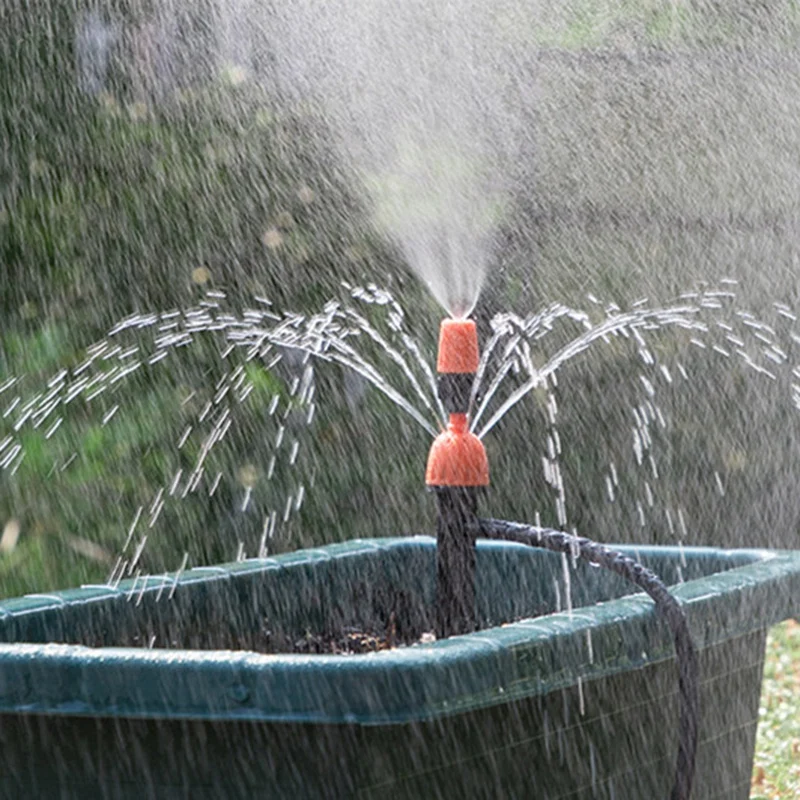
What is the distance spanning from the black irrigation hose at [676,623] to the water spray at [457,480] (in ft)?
0.36

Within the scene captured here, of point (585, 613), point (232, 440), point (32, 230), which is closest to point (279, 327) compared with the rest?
point (232, 440)

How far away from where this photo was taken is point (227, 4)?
14.2 feet

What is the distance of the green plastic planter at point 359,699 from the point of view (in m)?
1.63

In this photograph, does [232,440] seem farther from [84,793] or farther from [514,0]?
[84,793]

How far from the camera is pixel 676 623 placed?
2018mm

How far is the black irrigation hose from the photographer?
202 centimetres

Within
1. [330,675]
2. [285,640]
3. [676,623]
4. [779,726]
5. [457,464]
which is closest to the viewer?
[330,675]

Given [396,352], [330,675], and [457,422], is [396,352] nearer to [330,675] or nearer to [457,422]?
[457,422]

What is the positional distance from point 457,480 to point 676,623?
340 millimetres

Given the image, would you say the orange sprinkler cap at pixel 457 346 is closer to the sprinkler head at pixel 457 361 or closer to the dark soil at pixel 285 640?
the sprinkler head at pixel 457 361

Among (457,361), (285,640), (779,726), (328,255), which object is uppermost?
(328,255)

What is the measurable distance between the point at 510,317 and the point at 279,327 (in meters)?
0.49

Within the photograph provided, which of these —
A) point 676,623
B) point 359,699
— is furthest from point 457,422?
point 359,699

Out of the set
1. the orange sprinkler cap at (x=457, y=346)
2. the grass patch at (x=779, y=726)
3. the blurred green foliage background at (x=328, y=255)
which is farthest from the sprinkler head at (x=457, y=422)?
the blurred green foliage background at (x=328, y=255)
